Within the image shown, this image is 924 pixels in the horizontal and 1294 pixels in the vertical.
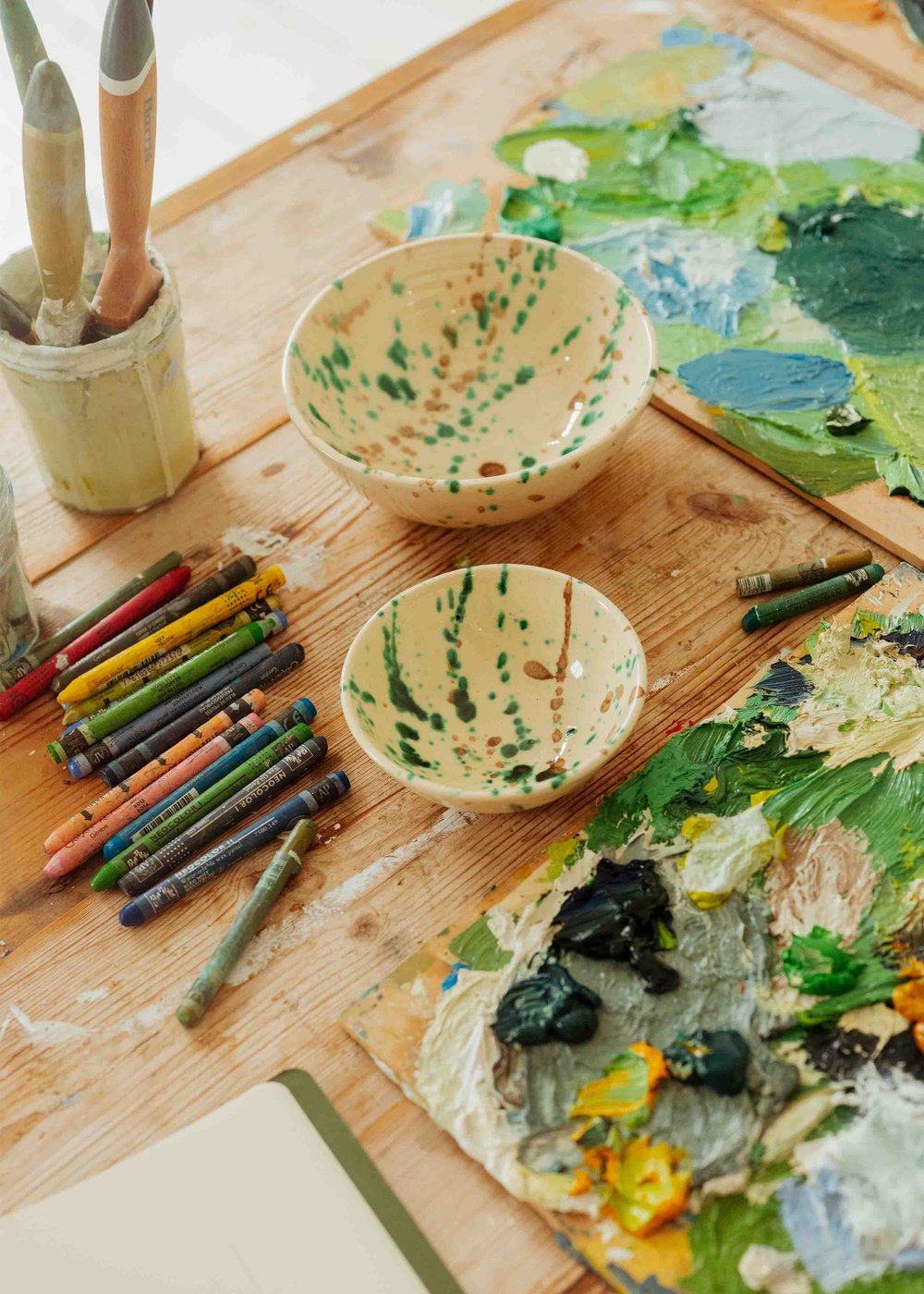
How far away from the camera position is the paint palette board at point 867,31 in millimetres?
1680

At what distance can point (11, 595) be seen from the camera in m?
1.17

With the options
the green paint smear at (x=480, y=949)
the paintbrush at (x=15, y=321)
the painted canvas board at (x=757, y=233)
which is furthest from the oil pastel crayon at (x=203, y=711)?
the painted canvas board at (x=757, y=233)

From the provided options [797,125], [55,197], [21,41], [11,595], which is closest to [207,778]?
[11,595]

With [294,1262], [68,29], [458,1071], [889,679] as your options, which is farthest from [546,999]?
[68,29]

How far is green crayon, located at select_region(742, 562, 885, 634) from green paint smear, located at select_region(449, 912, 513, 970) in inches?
15.1

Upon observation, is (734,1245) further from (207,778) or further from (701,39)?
(701,39)

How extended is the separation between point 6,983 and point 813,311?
3.42 feet

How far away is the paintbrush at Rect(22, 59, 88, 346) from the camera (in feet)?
3.51

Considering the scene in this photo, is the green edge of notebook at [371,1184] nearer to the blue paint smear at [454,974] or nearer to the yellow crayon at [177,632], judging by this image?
the blue paint smear at [454,974]

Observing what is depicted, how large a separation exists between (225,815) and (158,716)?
5.1 inches

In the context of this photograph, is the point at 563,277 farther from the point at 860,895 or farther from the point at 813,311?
the point at 860,895

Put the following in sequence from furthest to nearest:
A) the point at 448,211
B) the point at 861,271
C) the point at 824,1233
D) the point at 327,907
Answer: the point at 448,211 < the point at 861,271 < the point at 327,907 < the point at 824,1233

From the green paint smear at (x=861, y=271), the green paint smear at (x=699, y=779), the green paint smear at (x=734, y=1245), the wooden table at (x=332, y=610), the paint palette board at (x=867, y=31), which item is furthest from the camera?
the paint palette board at (x=867, y=31)

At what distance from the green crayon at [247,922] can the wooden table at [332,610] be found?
0.05 ft
